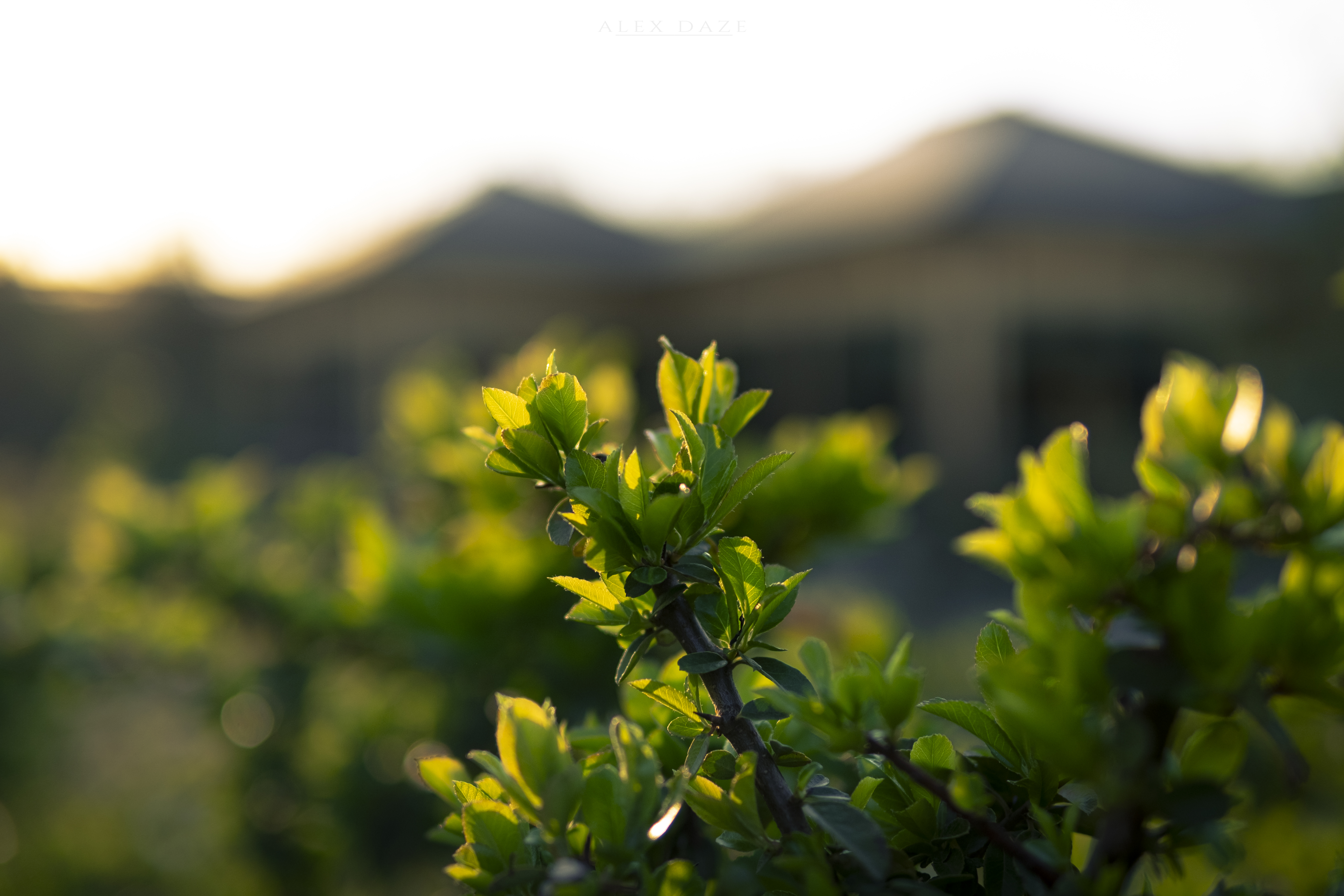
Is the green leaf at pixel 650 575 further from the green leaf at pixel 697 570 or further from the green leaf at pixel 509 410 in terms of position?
the green leaf at pixel 509 410

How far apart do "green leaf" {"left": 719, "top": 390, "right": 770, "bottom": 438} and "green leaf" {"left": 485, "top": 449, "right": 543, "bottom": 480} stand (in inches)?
6.5

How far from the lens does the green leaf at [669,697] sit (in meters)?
0.73

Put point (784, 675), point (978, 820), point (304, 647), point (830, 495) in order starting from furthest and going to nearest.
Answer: point (304, 647) → point (830, 495) → point (784, 675) → point (978, 820)

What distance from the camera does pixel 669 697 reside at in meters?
0.73

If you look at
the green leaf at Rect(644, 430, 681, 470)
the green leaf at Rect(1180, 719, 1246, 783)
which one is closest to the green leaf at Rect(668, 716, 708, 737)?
the green leaf at Rect(644, 430, 681, 470)

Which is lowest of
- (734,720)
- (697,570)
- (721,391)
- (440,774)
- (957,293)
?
(957,293)

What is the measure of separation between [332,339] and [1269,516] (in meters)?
16.1

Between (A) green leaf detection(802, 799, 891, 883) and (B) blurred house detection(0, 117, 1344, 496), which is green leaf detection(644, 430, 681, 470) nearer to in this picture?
(A) green leaf detection(802, 799, 891, 883)

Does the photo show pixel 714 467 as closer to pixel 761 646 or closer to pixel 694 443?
pixel 694 443

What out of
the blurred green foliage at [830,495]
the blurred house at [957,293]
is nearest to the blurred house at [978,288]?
the blurred house at [957,293]

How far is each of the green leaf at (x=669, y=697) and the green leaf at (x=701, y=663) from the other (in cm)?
4

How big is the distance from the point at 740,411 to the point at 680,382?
6 centimetres

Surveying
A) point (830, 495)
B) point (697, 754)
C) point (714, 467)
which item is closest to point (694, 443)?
point (714, 467)

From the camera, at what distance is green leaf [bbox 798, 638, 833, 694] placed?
→ 667 millimetres
